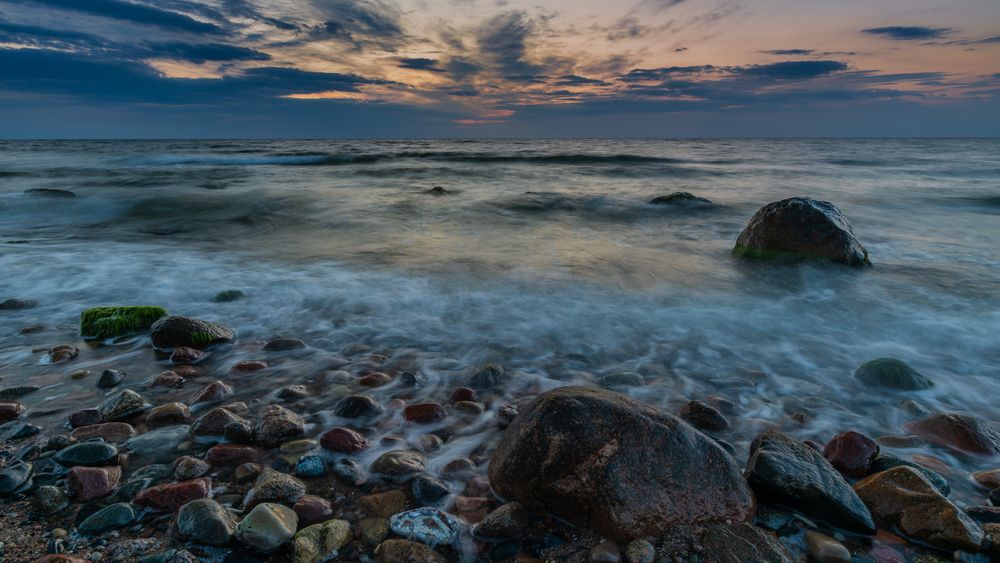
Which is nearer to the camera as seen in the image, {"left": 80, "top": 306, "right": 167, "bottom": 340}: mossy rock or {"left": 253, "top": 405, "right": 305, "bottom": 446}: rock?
{"left": 253, "top": 405, "right": 305, "bottom": 446}: rock


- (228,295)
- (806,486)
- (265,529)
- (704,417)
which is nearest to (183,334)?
(228,295)

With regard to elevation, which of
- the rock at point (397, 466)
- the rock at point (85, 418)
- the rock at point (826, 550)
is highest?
the rock at point (826, 550)

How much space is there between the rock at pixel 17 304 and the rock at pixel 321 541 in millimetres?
4971

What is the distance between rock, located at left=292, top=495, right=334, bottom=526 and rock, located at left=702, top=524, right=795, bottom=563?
1536 mm

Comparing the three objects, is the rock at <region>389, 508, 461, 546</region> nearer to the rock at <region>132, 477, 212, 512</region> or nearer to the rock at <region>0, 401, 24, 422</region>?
the rock at <region>132, 477, 212, 512</region>

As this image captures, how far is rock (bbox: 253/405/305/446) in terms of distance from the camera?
2695 millimetres

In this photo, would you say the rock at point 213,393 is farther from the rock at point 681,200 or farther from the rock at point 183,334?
the rock at point 681,200

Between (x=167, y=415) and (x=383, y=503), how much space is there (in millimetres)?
1583

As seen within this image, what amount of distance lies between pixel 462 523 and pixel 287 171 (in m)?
25.7

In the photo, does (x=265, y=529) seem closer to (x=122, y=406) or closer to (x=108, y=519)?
(x=108, y=519)

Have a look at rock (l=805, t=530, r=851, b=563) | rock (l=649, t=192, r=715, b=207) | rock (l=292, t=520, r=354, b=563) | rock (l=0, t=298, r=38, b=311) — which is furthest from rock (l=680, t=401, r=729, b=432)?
rock (l=649, t=192, r=715, b=207)

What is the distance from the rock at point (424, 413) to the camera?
3006mm

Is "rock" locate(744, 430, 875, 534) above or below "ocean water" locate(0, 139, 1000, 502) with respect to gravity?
above

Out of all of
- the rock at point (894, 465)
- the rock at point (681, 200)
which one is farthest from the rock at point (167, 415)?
the rock at point (681, 200)
